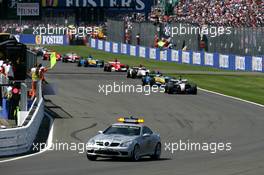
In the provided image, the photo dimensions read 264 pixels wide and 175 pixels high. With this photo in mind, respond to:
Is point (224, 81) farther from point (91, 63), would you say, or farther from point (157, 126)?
point (157, 126)

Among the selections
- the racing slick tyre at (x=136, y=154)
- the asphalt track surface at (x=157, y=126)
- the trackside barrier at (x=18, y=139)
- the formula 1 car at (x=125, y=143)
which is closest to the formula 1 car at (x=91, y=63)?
the asphalt track surface at (x=157, y=126)

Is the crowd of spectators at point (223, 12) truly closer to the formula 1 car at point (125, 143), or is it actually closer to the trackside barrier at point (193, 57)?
the trackside barrier at point (193, 57)

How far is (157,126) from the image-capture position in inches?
1409

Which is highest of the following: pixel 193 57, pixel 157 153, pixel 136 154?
pixel 136 154

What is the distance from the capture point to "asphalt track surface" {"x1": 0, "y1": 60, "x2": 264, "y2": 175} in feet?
72.3

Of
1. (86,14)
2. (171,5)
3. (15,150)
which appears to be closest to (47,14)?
(86,14)

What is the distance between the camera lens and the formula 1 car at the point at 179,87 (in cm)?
4825

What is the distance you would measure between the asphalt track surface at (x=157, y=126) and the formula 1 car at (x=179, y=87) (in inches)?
21.7

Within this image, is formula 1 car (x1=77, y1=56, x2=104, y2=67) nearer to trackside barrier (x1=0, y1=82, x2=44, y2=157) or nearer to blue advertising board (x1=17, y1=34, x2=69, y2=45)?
blue advertising board (x1=17, y1=34, x2=69, y2=45)

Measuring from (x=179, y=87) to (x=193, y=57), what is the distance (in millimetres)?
23851

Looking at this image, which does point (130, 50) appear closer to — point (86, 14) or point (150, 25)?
point (150, 25)

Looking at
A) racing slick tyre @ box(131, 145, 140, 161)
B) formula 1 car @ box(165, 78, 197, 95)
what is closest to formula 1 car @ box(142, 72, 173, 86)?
formula 1 car @ box(165, 78, 197, 95)

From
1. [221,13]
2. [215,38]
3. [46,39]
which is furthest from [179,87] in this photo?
[46,39]

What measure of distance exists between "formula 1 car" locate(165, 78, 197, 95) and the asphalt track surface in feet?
1.81
